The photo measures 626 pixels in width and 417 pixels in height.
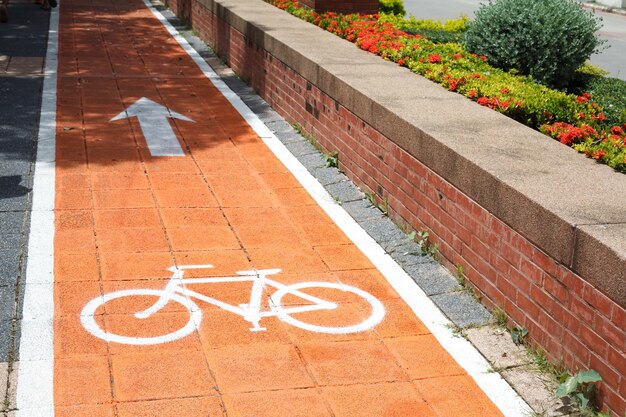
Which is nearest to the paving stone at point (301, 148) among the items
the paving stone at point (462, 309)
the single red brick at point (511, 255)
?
the paving stone at point (462, 309)

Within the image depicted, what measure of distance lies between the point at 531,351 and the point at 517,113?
2.84 meters

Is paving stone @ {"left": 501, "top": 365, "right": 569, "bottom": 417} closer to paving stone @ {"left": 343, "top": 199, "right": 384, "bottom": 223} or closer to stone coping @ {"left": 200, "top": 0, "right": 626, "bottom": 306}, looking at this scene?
stone coping @ {"left": 200, "top": 0, "right": 626, "bottom": 306}

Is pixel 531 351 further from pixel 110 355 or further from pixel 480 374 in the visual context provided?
pixel 110 355

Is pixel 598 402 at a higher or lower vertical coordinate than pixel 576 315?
lower

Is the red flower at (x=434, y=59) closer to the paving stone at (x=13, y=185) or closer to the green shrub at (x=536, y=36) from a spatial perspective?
the green shrub at (x=536, y=36)

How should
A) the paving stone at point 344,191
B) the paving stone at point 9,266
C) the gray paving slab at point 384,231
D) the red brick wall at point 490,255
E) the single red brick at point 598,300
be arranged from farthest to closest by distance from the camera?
the paving stone at point 344,191, the gray paving slab at point 384,231, the paving stone at point 9,266, the red brick wall at point 490,255, the single red brick at point 598,300

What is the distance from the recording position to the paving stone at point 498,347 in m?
5.10

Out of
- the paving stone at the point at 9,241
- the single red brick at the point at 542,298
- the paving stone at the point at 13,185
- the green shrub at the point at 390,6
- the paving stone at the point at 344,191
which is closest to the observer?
the single red brick at the point at 542,298

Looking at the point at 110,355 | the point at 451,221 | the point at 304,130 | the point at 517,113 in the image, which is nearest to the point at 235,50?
the point at 304,130

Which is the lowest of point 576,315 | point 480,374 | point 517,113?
point 480,374

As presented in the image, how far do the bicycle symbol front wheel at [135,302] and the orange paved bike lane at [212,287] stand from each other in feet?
0.14

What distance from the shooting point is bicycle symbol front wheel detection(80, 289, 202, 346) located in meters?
5.19

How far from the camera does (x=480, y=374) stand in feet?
16.3

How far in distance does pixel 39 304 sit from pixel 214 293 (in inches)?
42.3
